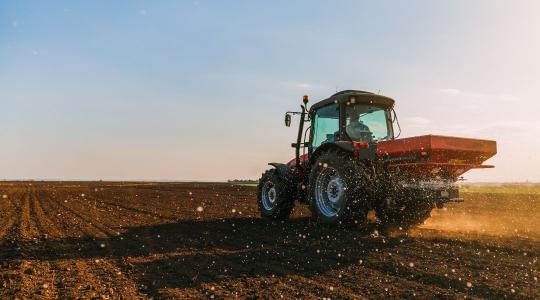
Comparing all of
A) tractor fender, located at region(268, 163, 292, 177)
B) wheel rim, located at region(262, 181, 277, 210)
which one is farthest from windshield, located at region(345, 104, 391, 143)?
wheel rim, located at region(262, 181, 277, 210)

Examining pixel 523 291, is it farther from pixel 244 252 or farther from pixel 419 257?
pixel 244 252

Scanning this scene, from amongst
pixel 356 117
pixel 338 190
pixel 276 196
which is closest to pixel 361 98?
pixel 356 117

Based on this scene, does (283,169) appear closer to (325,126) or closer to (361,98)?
(325,126)

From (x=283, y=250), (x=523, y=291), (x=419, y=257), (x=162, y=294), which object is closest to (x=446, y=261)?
(x=419, y=257)

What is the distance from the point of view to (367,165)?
7.36 metres

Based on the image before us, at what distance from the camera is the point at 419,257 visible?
16.5ft

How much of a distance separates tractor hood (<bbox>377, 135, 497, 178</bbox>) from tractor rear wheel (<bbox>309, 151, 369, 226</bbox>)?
1.85 feet

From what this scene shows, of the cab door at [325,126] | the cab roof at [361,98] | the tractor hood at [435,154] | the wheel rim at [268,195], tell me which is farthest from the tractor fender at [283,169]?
the tractor hood at [435,154]

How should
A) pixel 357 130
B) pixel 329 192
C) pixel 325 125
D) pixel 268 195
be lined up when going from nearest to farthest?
pixel 329 192, pixel 357 130, pixel 325 125, pixel 268 195

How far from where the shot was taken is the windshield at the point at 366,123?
26.6 ft

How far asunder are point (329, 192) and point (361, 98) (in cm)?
196

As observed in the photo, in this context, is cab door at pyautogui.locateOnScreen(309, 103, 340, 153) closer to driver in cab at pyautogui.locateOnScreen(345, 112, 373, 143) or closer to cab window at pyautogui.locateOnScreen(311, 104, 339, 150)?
cab window at pyautogui.locateOnScreen(311, 104, 339, 150)

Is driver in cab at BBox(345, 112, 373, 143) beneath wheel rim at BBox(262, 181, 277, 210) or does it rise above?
above

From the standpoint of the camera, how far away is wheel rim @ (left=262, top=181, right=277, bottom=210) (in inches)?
387
